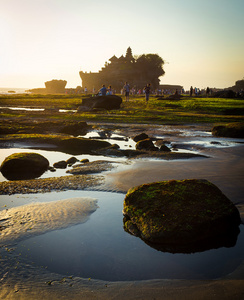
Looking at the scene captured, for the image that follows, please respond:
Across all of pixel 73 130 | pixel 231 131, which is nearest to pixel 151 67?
pixel 73 130

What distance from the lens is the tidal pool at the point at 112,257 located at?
Answer: 13.5 feet

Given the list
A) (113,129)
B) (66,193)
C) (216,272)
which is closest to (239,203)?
(216,272)

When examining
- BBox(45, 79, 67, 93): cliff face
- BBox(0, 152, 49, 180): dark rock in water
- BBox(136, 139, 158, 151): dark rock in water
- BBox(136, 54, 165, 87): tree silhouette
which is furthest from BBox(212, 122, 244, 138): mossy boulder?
BBox(45, 79, 67, 93): cliff face

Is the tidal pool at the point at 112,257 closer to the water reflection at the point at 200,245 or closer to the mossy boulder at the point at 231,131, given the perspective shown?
the water reflection at the point at 200,245

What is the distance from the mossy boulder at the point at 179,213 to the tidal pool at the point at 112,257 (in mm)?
238

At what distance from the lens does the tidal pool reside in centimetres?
411

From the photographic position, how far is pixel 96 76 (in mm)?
→ 122062

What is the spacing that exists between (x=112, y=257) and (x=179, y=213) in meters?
1.38

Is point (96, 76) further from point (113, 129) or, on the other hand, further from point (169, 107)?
point (113, 129)

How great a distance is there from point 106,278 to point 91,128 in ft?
59.2

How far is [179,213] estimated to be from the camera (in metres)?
4.93

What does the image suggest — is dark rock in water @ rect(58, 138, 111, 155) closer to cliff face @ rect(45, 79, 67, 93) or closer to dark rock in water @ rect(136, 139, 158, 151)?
dark rock in water @ rect(136, 139, 158, 151)

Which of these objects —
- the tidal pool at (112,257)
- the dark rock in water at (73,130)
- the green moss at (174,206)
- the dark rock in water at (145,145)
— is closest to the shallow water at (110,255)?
the tidal pool at (112,257)

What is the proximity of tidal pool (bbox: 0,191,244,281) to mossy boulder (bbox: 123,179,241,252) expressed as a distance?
0.24m
